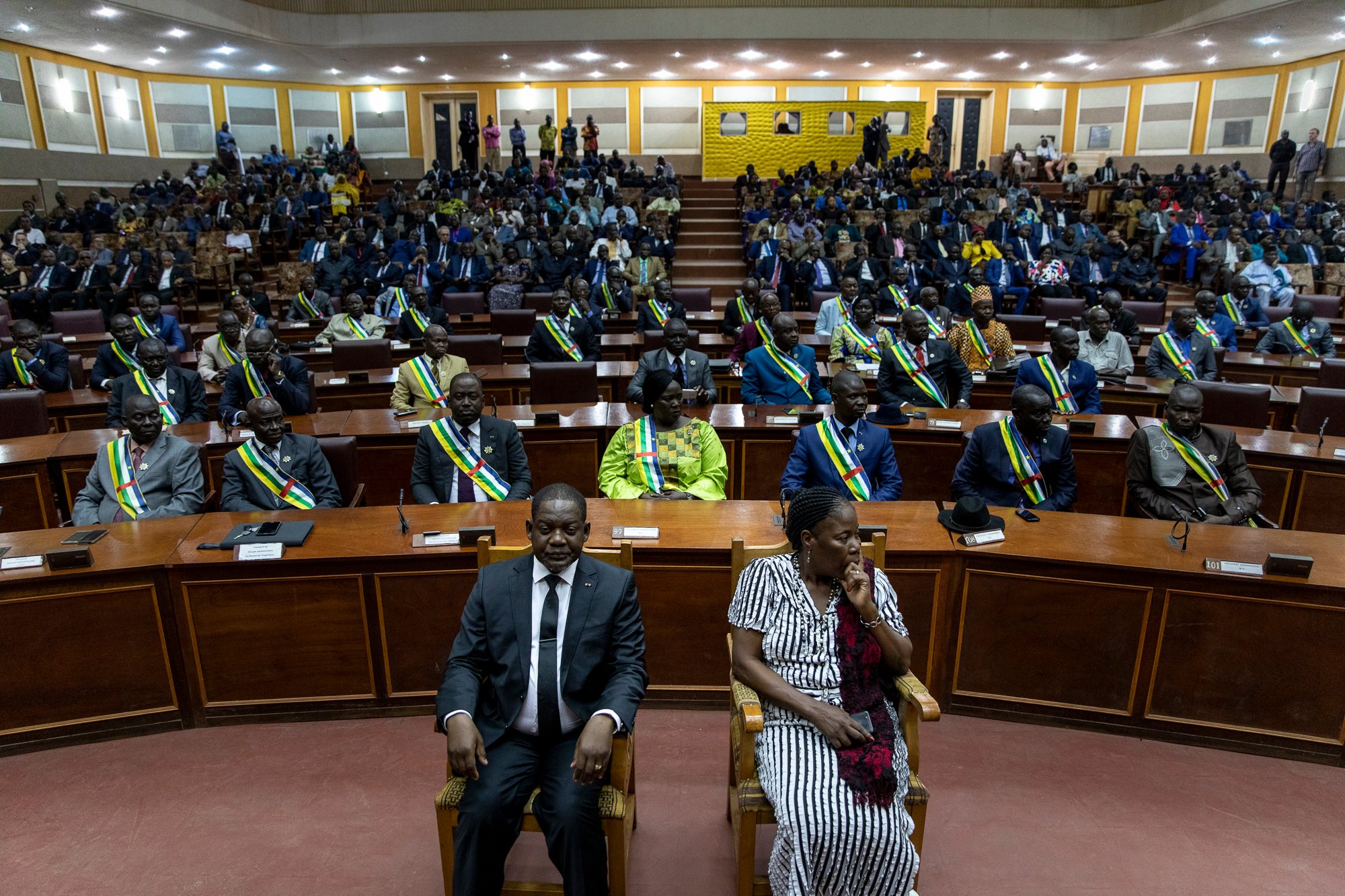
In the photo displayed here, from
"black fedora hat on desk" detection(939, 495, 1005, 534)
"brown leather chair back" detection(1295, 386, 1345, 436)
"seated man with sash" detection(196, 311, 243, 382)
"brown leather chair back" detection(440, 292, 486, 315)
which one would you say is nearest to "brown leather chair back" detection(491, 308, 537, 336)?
"brown leather chair back" detection(440, 292, 486, 315)

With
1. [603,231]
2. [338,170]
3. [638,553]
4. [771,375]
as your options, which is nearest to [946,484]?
[771,375]

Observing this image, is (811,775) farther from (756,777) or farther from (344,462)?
(344,462)

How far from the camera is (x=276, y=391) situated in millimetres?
5797

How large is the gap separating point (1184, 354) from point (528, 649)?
640 centimetres

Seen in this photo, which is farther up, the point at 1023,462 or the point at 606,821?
the point at 1023,462

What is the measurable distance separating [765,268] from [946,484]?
7016 mm

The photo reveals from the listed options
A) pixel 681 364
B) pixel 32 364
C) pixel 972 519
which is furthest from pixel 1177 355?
pixel 32 364

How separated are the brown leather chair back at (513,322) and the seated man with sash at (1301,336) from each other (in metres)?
7.09

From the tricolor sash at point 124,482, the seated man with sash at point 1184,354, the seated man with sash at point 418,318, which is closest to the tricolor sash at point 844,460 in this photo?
the tricolor sash at point 124,482

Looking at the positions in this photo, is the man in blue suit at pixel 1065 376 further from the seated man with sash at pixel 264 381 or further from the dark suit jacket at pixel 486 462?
the seated man with sash at pixel 264 381

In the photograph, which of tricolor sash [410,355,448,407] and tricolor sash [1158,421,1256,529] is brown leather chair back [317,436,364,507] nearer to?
tricolor sash [410,355,448,407]

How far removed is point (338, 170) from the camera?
1950cm

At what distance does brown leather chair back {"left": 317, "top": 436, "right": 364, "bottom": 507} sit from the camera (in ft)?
14.4

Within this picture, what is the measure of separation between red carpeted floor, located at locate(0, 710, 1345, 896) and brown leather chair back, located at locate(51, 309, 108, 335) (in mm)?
7602
